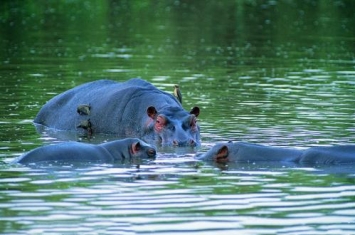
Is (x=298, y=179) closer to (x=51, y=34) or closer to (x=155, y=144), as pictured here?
(x=155, y=144)

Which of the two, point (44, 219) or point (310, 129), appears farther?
point (310, 129)

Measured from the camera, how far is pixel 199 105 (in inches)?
758

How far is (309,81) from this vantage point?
75.0ft

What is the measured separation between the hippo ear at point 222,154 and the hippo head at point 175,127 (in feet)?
4.11

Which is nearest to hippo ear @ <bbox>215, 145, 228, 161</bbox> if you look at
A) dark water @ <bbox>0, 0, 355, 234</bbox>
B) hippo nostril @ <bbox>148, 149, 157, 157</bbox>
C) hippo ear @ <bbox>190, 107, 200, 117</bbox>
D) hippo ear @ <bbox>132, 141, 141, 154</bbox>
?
dark water @ <bbox>0, 0, 355, 234</bbox>

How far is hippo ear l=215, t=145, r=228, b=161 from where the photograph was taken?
13321 millimetres

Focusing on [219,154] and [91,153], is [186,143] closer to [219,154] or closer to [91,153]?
[219,154]

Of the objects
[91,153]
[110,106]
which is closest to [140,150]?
[91,153]

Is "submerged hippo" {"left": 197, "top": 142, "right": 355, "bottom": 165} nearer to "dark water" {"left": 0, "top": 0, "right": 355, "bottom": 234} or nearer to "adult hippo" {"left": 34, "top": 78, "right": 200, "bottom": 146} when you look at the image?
"dark water" {"left": 0, "top": 0, "right": 355, "bottom": 234}

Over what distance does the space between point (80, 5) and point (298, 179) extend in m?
35.6

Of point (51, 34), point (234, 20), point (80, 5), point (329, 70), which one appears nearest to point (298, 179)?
point (329, 70)

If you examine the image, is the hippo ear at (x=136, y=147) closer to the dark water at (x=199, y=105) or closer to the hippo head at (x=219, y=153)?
the dark water at (x=199, y=105)

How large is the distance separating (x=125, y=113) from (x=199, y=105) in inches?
126

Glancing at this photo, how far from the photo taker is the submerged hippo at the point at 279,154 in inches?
516
